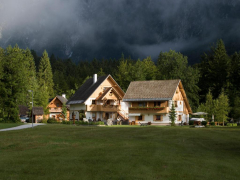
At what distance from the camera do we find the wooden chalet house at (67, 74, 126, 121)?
65.9m

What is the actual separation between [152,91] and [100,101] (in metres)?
11.2

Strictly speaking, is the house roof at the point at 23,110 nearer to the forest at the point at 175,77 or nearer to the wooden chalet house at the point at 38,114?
the forest at the point at 175,77

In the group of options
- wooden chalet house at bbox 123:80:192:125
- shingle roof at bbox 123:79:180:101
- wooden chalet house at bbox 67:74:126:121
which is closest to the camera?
wooden chalet house at bbox 123:80:192:125

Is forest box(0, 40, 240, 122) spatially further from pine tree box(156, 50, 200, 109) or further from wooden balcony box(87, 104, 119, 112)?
wooden balcony box(87, 104, 119, 112)

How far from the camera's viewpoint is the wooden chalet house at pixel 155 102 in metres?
61.4

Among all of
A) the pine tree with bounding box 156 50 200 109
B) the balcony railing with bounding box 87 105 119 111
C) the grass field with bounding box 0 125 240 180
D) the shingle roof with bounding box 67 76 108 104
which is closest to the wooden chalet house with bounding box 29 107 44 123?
the shingle roof with bounding box 67 76 108 104

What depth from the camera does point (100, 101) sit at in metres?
66.7

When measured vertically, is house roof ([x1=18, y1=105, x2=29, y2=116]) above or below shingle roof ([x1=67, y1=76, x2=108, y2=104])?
below

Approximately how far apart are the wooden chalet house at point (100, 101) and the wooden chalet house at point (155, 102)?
3663mm

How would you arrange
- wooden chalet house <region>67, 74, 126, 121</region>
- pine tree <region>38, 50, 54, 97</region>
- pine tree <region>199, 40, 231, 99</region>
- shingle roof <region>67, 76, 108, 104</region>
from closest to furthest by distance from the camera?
wooden chalet house <region>67, 74, 126, 121</region>
shingle roof <region>67, 76, 108, 104</region>
pine tree <region>199, 40, 231, 99</region>
pine tree <region>38, 50, 54, 97</region>

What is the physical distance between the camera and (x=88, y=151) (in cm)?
1755

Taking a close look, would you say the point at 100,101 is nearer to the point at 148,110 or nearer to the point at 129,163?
the point at 148,110

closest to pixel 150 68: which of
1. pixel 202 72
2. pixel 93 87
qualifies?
pixel 202 72

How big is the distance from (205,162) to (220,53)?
78.0 m
